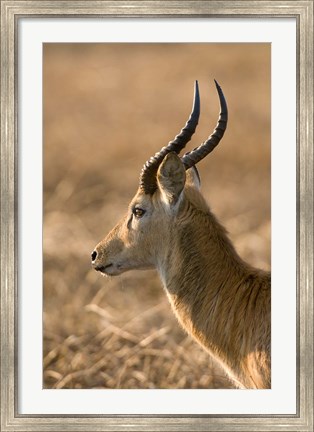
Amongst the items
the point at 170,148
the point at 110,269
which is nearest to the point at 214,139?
the point at 170,148

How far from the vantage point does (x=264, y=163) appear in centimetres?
2294

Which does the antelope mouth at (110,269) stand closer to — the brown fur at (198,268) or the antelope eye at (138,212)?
the brown fur at (198,268)

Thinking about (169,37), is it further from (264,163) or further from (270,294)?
(264,163)

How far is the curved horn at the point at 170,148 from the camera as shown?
9.04m

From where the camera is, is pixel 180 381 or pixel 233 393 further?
pixel 180 381

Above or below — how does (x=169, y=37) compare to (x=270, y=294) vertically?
above

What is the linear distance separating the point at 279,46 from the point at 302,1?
0.44m

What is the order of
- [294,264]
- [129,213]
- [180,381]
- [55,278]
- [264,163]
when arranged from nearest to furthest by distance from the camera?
1. [294,264]
2. [129,213]
3. [180,381]
4. [55,278]
5. [264,163]

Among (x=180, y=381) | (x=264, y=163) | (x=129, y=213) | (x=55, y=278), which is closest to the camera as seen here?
(x=129, y=213)

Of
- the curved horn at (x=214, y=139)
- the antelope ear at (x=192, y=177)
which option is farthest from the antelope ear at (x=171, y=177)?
the antelope ear at (x=192, y=177)

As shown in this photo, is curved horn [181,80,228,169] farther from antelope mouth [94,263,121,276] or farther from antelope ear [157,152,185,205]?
antelope mouth [94,263,121,276]

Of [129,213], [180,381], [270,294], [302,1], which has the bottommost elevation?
[180,381]

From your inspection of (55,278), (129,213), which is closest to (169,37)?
(129,213)

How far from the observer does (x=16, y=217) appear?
29.7 ft
